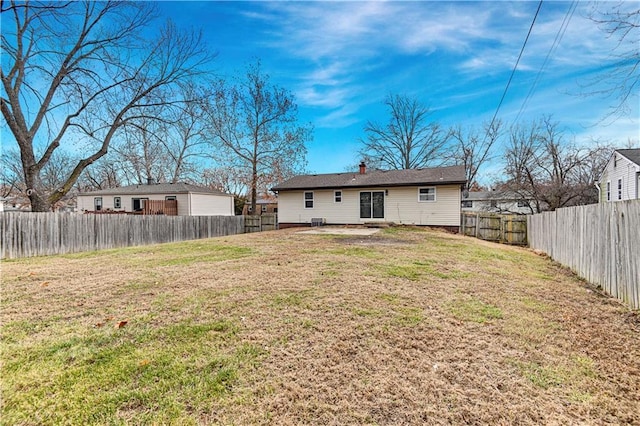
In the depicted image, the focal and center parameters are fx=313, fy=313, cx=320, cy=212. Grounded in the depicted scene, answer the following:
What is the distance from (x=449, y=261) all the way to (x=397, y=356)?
4783mm

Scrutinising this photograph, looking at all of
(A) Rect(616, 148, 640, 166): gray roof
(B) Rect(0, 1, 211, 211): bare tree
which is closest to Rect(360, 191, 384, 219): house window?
(B) Rect(0, 1, 211, 211): bare tree

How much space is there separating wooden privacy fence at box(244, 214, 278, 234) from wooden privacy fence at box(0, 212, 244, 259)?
13.2 ft

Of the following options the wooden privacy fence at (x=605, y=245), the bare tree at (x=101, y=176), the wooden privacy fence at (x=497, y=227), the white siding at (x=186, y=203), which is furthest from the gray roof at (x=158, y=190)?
the wooden privacy fence at (x=605, y=245)

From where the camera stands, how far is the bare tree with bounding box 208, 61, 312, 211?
24.0 meters

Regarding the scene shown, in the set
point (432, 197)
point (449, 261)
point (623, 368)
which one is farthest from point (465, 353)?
point (432, 197)

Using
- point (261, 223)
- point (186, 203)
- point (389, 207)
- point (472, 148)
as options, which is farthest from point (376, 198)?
point (472, 148)

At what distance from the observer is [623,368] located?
→ 104 inches

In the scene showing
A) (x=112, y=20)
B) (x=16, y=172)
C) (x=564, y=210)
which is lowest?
(x=564, y=210)

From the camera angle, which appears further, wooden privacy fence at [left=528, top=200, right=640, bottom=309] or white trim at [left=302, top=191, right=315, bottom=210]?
white trim at [left=302, top=191, right=315, bottom=210]

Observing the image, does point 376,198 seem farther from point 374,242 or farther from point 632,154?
point 632,154

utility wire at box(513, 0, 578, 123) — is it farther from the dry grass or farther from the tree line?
the dry grass

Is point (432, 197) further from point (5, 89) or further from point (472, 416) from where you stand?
point (5, 89)

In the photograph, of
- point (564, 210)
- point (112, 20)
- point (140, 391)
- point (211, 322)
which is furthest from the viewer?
point (112, 20)

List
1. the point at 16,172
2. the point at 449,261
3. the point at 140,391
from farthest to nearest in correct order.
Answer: the point at 16,172 → the point at 449,261 → the point at 140,391
